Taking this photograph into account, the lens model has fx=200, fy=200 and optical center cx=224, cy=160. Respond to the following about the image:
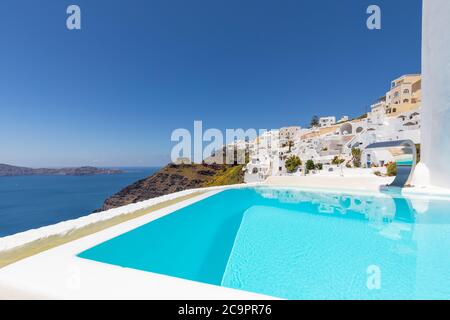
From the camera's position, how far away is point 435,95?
8867 millimetres

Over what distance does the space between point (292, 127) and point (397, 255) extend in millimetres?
63772

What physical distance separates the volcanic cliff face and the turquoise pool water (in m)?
50.0

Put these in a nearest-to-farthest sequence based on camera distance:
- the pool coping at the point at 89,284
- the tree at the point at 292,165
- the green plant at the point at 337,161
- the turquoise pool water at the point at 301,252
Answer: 1. the pool coping at the point at 89,284
2. the turquoise pool water at the point at 301,252
3. the green plant at the point at 337,161
4. the tree at the point at 292,165

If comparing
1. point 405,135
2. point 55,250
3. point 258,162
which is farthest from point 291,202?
point 258,162

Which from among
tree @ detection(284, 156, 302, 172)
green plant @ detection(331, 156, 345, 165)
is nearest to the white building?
green plant @ detection(331, 156, 345, 165)

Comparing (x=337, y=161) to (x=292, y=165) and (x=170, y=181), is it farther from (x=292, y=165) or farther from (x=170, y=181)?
(x=170, y=181)

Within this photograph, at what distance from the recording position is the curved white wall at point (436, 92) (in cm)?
815

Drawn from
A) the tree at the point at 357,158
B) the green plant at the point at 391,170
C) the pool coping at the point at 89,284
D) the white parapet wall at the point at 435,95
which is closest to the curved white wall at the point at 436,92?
the white parapet wall at the point at 435,95

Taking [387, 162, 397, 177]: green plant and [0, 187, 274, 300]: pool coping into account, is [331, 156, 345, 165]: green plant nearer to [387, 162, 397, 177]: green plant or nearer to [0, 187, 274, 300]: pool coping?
[387, 162, 397, 177]: green plant

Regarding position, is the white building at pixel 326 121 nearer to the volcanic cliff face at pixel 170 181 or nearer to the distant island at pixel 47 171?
the volcanic cliff face at pixel 170 181

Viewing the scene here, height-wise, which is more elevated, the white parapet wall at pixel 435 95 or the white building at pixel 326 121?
the white building at pixel 326 121

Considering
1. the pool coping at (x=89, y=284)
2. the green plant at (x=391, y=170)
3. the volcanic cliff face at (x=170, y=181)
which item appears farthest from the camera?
the volcanic cliff face at (x=170, y=181)

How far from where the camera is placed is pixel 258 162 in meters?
34.2
